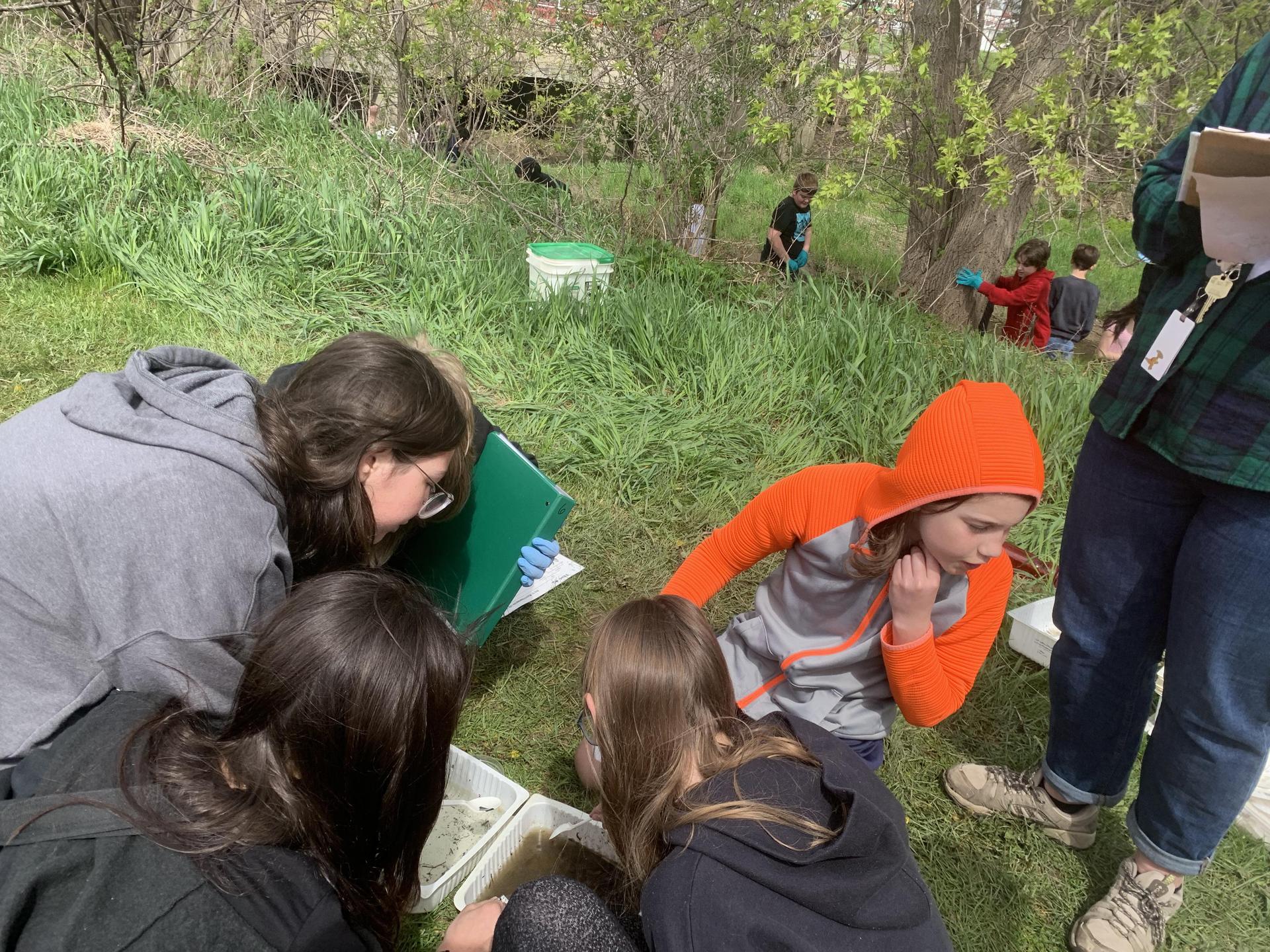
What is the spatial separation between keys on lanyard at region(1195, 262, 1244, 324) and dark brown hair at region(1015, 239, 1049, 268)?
519 cm

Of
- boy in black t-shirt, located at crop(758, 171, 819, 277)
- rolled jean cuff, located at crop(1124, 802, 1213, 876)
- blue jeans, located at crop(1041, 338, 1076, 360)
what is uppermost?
boy in black t-shirt, located at crop(758, 171, 819, 277)

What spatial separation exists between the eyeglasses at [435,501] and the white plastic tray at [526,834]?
67 centimetres

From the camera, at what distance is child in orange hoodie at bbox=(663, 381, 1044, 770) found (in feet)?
4.78

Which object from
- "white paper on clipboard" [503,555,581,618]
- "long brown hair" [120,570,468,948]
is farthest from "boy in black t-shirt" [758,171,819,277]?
"long brown hair" [120,570,468,948]

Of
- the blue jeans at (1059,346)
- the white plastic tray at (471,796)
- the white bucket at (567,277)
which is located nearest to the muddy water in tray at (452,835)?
the white plastic tray at (471,796)

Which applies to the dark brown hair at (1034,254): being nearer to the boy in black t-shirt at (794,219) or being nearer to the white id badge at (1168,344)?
the boy in black t-shirt at (794,219)

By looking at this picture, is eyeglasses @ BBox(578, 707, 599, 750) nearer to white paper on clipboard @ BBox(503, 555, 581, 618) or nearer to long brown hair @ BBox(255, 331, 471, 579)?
long brown hair @ BBox(255, 331, 471, 579)

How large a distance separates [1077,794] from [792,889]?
126cm

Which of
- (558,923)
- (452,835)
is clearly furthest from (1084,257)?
(558,923)

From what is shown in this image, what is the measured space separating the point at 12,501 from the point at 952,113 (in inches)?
212

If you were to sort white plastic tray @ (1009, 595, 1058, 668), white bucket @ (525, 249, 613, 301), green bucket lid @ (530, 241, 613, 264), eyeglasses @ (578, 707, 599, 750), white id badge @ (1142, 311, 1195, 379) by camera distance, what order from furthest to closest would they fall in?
green bucket lid @ (530, 241, 613, 264), white bucket @ (525, 249, 613, 301), white plastic tray @ (1009, 595, 1058, 668), white id badge @ (1142, 311, 1195, 379), eyeglasses @ (578, 707, 599, 750)

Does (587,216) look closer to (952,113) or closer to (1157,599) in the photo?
(952,113)

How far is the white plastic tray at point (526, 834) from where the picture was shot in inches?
69.2

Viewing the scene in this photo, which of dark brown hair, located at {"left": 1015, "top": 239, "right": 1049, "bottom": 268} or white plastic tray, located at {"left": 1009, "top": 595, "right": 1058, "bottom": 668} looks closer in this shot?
white plastic tray, located at {"left": 1009, "top": 595, "right": 1058, "bottom": 668}
